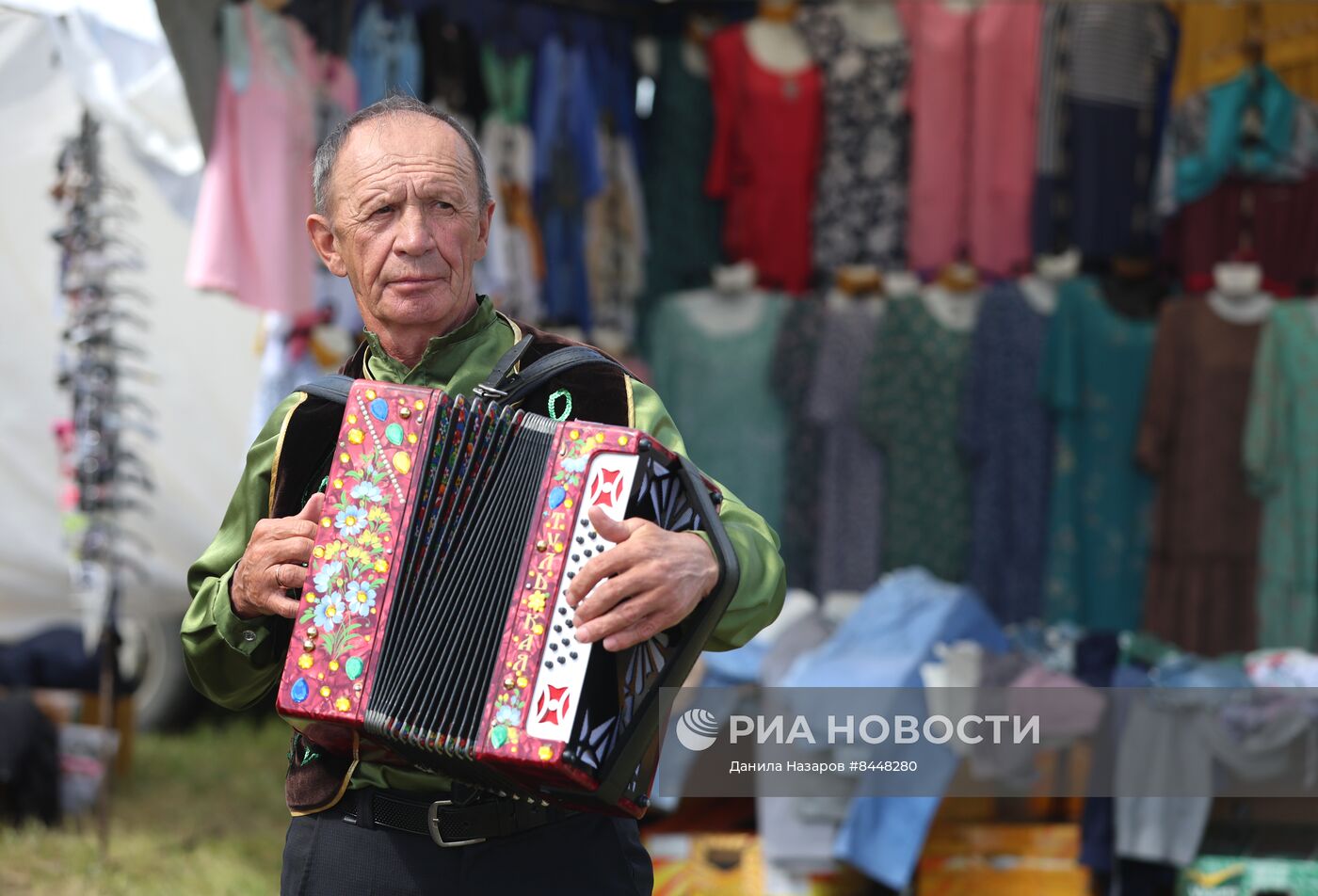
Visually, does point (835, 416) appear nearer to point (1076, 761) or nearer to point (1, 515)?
point (1076, 761)

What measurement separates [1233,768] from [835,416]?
7.52ft

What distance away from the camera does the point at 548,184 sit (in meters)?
6.00

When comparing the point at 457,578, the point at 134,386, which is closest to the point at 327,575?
the point at 457,578

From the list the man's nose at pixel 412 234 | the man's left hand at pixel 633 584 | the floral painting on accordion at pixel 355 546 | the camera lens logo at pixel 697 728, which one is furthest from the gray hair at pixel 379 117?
the camera lens logo at pixel 697 728

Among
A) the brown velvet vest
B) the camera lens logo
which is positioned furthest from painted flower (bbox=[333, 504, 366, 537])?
the camera lens logo

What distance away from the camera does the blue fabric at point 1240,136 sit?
230 inches

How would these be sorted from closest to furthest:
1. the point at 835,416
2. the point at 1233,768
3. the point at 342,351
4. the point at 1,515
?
the point at 1233,768 → the point at 342,351 → the point at 835,416 → the point at 1,515

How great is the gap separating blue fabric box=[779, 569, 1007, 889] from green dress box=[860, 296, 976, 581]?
999mm

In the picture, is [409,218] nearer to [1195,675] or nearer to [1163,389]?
[1195,675]

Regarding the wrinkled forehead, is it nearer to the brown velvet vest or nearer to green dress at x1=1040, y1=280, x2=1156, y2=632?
the brown velvet vest

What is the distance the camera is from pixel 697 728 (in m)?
2.96

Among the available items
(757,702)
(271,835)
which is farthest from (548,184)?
(271,835)

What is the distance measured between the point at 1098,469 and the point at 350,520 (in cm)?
466

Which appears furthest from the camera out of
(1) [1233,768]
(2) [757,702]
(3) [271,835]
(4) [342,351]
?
(3) [271,835]
